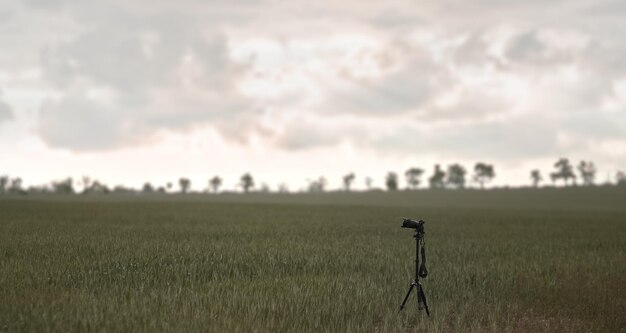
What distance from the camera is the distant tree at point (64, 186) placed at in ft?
575

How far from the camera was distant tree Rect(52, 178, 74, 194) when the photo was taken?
175125 mm

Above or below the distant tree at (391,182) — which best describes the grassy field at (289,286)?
below

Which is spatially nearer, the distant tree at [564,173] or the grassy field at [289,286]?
the grassy field at [289,286]

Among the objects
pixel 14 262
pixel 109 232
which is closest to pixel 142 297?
pixel 14 262

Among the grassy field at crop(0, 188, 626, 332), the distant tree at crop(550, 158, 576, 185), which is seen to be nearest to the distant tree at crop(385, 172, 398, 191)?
the distant tree at crop(550, 158, 576, 185)

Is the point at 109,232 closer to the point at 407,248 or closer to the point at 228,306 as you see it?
the point at 407,248

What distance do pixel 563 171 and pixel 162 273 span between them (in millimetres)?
199231

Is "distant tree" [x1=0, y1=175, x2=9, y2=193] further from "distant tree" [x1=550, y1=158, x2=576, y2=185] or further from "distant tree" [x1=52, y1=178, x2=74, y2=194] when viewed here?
"distant tree" [x1=550, y1=158, x2=576, y2=185]

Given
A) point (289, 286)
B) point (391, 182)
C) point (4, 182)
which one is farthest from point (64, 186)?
point (289, 286)

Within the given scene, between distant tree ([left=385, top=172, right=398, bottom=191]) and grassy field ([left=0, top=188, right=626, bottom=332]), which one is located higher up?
distant tree ([left=385, top=172, right=398, bottom=191])

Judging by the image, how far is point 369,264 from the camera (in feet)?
51.5

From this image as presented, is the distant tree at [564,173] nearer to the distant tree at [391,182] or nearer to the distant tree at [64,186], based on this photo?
the distant tree at [391,182]

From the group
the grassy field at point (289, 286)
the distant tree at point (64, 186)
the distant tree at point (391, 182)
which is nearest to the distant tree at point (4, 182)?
the distant tree at point (64, 186)

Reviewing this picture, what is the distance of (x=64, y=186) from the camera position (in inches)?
6909
